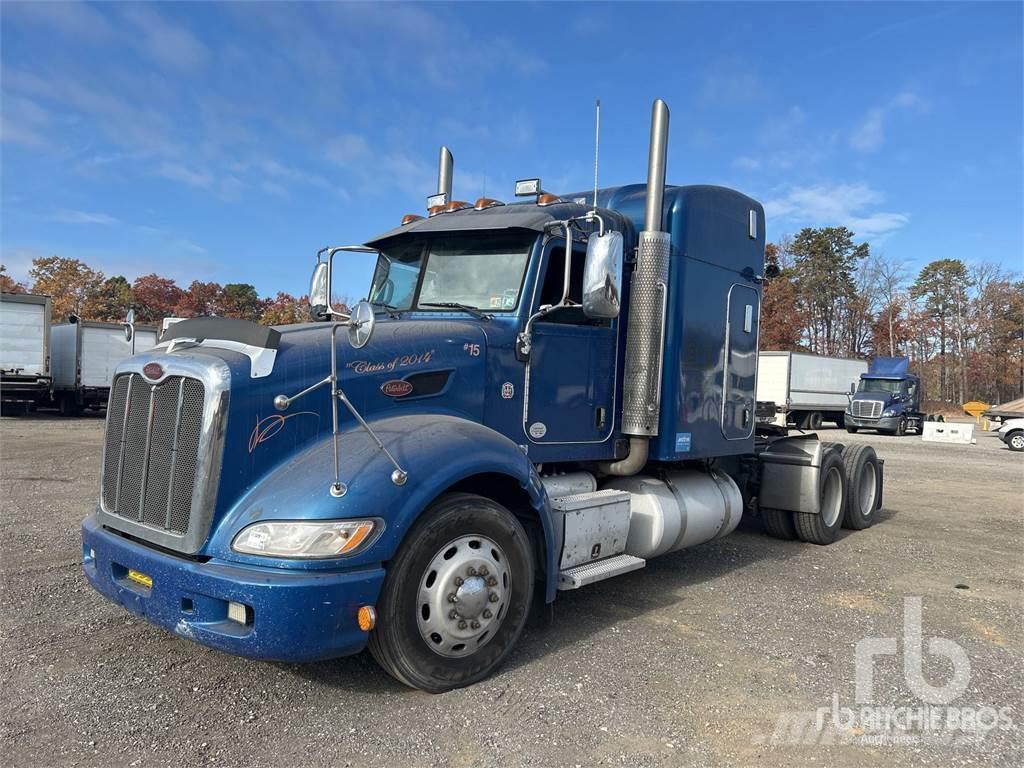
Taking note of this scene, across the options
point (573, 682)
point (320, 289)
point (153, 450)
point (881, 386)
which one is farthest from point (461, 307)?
point (881, 386)

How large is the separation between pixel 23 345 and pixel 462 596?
24.0m

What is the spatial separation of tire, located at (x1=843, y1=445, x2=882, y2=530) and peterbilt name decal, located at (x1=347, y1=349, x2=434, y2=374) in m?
6.19

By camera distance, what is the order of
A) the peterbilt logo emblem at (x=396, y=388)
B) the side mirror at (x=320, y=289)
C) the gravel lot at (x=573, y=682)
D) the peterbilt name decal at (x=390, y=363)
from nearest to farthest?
the gravel lot at (x=573, y=682), the peterbilt name decal at (x=390, y=363), the peterbilt logo emblem at (x=396, y=388), the side mirror at (x=320, y=289)

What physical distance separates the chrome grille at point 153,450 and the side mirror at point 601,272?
2.29 metres

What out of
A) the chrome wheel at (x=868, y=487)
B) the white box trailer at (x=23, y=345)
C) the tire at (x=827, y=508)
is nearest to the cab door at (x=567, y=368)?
the tire at (x=827, y=508)

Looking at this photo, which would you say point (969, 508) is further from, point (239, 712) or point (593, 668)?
point (239, 712)

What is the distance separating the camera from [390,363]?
420 centimetres

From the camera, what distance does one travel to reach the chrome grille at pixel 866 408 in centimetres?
3011

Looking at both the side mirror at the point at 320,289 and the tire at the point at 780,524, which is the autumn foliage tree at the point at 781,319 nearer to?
the tire at the point at 780,524

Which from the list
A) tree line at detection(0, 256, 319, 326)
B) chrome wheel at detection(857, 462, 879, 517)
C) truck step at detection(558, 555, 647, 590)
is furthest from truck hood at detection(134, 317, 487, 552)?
tree line at detection(0, 256, 319, 326)

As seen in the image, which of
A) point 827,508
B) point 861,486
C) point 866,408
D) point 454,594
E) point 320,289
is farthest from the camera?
point 866,408

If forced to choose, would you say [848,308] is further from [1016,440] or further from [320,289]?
[320,289]

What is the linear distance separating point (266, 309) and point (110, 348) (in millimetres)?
33118

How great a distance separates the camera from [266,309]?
5712 centimetres
